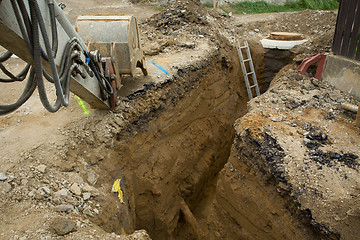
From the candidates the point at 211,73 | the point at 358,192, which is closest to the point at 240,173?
the point at 358,192

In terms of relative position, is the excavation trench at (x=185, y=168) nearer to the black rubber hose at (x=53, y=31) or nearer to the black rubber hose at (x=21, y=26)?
the black rubber hose at (x=53, y=31)

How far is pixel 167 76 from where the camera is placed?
6688 mm

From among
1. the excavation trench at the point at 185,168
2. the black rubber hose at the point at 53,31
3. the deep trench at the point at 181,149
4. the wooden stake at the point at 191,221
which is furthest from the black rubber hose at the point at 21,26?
the wooden stake at the point at 191,221

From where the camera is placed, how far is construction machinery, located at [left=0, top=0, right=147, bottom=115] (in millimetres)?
2445

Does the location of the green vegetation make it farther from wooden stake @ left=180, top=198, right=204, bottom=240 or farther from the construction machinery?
wooden stake @ left=180, top=198, right=204, bottom=240

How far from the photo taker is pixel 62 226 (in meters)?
3.41

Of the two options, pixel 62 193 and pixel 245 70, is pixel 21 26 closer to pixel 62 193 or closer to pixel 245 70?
pixel 62 193

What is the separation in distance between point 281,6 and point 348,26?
36.6ft

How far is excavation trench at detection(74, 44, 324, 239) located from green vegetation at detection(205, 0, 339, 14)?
7.09 meters

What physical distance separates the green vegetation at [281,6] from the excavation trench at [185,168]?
23.3ft

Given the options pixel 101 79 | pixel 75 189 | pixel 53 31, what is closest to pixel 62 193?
pixel 75 189

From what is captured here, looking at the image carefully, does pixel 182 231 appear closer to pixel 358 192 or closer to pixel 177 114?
pixel 177 114

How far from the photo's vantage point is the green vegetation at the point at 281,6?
1499cm

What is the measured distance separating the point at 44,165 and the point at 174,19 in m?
7.52
